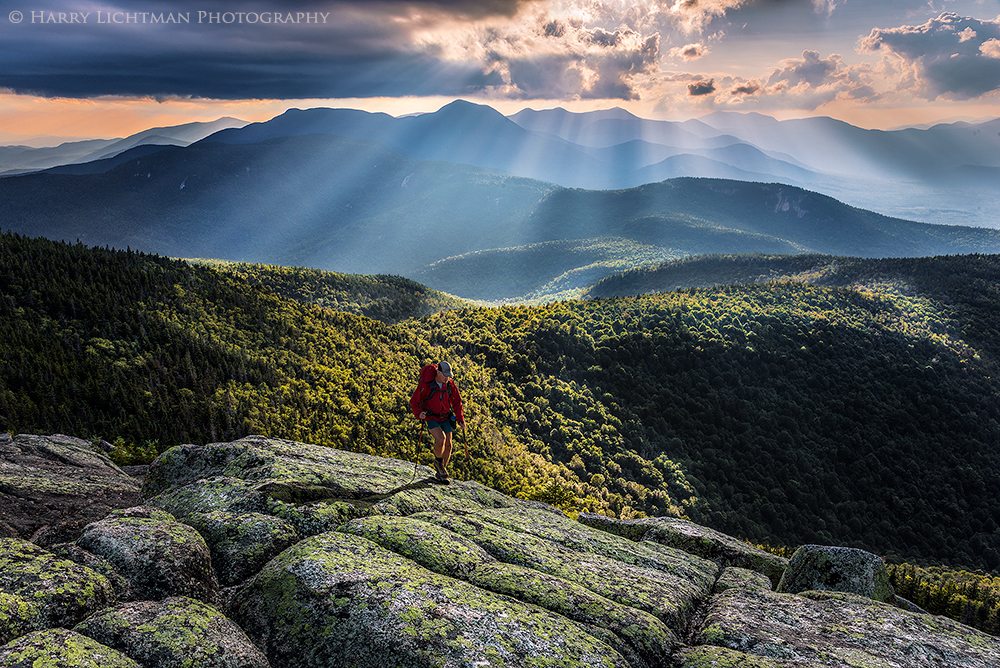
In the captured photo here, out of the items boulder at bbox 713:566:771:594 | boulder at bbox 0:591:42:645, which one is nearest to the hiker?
boulder at bbox 713:566:771:594

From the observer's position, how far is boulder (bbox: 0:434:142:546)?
10789mm

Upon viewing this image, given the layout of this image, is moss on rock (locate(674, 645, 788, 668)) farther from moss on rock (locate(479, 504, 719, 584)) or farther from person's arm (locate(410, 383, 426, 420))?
person's arm (locate(410, 383, 426, 420))

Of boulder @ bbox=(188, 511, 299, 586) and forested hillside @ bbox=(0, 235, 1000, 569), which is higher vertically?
boulder @ bbox=(188, 511, 299, 586)

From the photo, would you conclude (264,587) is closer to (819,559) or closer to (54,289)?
(819,559)

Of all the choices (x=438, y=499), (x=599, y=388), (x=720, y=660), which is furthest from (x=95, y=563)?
(x=599, y=388)

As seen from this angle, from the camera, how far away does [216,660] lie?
7617 millimetres

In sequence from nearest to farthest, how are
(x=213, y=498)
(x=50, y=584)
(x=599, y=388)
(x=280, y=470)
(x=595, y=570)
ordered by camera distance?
(x=50, y=584), (x=595, y=570), (x=213, y=498), (x=280, y=470), (x=599, y=388)

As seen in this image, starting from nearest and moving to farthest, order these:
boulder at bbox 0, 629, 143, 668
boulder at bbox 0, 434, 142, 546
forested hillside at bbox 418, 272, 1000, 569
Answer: boulder at bbox 0, 629, 143, 668, boulder at bbox 0, 434, 142, 546, forested hillside at bbox 418, 272, 1000, 569

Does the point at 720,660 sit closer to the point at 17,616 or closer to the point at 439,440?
the point at 439,440

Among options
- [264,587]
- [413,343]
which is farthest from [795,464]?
[264,587]

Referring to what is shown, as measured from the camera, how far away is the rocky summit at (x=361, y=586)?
802cm

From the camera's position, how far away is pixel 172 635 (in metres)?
7.74

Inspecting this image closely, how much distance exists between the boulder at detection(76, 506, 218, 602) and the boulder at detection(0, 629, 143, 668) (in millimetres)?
1703

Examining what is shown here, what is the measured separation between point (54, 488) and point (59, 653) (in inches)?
316
